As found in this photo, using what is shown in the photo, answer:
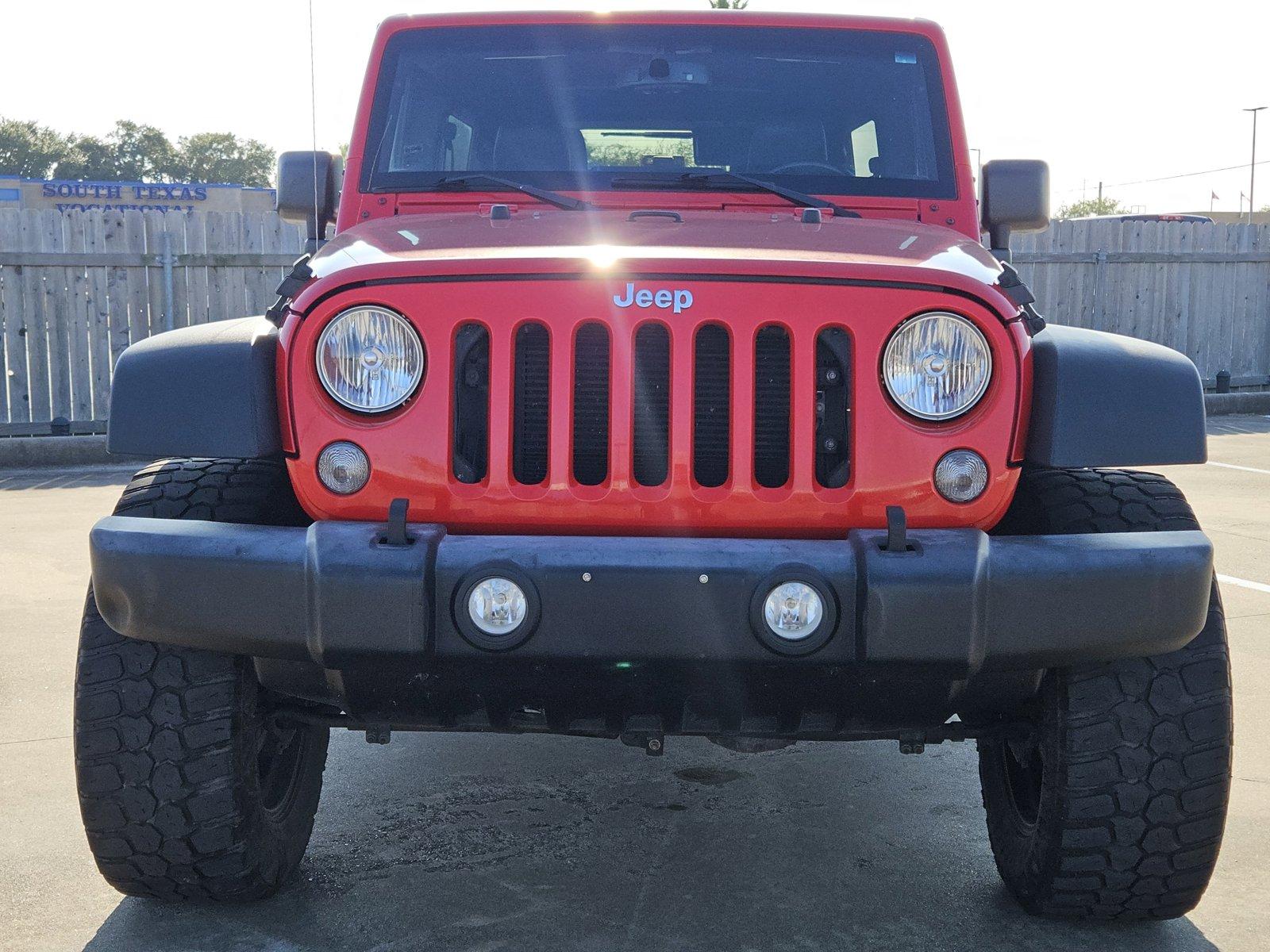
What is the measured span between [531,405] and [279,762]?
113 centimetres

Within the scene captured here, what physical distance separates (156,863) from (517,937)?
759mm

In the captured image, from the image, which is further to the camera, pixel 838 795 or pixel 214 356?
pixel 838 795

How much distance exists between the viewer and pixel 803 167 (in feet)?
12.1

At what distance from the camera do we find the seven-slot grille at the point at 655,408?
2557 millimetres

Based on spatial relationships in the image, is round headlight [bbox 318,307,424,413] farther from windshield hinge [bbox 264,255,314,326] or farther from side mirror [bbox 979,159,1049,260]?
side mirror [bbox 979,159,1049,260]

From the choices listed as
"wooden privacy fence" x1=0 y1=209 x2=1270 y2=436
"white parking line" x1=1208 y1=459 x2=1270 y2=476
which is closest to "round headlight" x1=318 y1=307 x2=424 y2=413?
"white parking line" x1=1208 y1=459 x2=1270 y2=476

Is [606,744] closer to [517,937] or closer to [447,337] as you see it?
[517,937]

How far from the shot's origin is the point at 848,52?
385cm

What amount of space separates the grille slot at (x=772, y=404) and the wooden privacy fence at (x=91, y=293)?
9528mm

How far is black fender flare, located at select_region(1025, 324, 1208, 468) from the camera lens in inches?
100

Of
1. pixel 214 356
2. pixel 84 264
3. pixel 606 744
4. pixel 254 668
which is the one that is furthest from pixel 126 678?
pixel 84 264

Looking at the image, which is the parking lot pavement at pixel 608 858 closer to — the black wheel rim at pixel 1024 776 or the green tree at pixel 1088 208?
the black wheel rim at pixel 1024 776

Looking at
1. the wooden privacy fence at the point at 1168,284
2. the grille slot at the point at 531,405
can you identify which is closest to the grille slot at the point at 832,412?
the grille slot at the point at 531,405

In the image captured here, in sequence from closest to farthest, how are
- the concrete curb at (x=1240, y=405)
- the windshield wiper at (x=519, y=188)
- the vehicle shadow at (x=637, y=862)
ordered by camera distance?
the vehicle shadow at (x=637, y=862) < the windshield wiper at (x=519, y=188) < the concrete curb at (x=1240, y=405)
